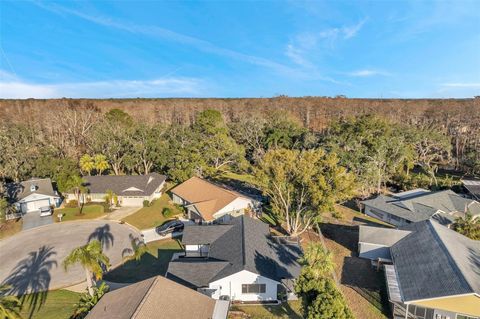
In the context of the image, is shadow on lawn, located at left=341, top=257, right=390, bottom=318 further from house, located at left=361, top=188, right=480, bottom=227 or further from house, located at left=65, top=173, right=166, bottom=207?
house, located at left=65, top=173, right=166, bottom=207

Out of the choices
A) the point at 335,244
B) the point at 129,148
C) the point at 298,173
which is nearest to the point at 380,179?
the point at 335,244

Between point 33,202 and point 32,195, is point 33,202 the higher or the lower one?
the lower one

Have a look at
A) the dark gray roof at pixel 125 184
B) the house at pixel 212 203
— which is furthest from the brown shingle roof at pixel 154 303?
the dark gray roof at pixel 125 184

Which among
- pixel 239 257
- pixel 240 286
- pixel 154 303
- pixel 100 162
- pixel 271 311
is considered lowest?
pixel 271 311

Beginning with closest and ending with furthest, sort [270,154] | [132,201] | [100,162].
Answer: [270,154] → [132,201] → [100,162]

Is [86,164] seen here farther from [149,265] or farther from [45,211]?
[149,265]

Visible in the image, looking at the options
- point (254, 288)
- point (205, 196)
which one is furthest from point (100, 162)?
point (254, 288)

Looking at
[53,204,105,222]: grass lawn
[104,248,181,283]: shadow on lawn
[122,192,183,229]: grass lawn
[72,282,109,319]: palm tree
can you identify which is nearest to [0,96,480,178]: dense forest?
[53,204,105,222]: grass lawn

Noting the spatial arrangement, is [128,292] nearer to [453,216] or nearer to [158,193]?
[158,193]
